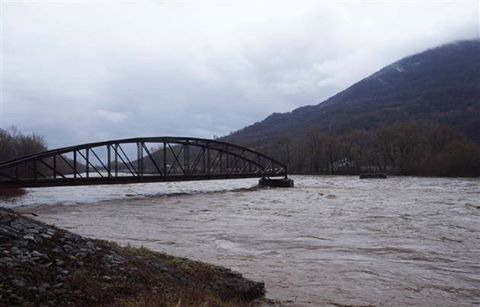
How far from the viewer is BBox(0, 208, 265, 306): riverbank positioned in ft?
26.6

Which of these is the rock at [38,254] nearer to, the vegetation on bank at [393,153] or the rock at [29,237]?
the rock at [29,237]

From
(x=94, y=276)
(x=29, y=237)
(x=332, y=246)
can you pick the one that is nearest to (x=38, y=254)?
(x=29, y=237)

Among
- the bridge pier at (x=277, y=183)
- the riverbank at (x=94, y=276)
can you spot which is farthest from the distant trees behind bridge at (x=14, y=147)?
the riverbank at (x=94, y=276)

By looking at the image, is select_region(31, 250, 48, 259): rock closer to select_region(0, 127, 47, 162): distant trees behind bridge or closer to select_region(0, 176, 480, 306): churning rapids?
select_region(0, 176, 480, 306): churning rapids

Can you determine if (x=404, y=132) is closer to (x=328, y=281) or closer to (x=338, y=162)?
(x=338, y=162)

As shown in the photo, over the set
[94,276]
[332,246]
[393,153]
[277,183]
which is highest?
[393,153]

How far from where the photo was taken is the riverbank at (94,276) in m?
8.10

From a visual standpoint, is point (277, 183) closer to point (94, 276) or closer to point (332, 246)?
point (332, 246)

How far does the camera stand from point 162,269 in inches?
443

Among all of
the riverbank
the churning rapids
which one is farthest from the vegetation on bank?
the riverbank

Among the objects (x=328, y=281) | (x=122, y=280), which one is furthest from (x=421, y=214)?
(x=122, y=280)

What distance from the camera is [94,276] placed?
365 inches

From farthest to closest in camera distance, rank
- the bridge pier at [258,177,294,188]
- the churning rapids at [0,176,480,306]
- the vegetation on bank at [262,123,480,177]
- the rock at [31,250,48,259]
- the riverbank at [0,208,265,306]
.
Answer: the vegetation on bank at [262,123,480,177] → the bridge pier at [258,177,294,188] → the churning rapids at [0,176,480,306] → the rock at [31,250,48,259] → the riverbank at [0,208,265,306]

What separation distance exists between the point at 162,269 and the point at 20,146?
366ft
